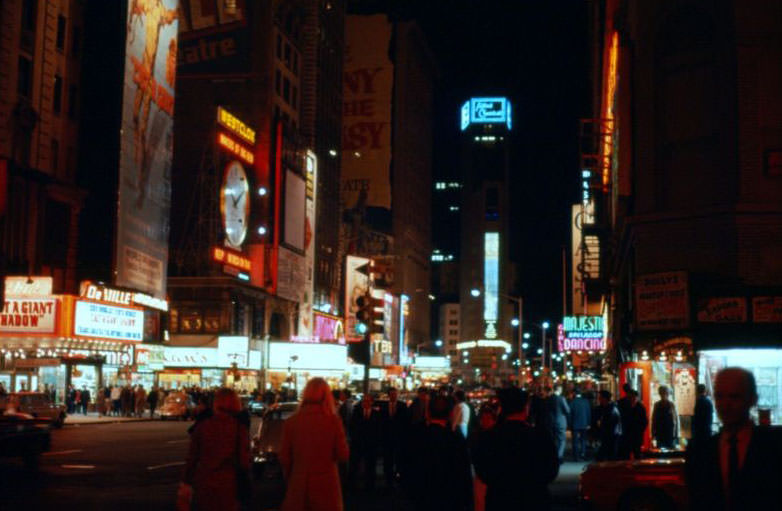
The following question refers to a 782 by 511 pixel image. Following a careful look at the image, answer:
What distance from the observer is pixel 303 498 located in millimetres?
8500

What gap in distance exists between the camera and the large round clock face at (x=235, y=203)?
72.3 metres

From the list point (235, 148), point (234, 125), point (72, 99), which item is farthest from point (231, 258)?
point (72, 99)

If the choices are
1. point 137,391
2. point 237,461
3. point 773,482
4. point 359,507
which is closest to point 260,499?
point 359,507

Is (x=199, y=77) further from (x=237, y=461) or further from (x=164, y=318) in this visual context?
(x=237, y=461)

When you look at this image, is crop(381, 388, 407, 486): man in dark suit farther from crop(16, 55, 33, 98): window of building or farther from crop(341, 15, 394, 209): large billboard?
crop(341, 15, 394, 209): large billboard

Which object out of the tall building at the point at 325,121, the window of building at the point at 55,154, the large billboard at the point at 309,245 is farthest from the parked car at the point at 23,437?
the tall building at the point at 325,121

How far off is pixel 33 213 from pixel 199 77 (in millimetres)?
32140

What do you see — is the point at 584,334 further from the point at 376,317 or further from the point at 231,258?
the point at 376,317

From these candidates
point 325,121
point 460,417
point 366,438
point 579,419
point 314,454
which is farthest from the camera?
point 325,121

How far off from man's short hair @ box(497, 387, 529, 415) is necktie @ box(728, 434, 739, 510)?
9.34 feet

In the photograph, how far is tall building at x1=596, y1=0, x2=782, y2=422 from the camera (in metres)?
23.0

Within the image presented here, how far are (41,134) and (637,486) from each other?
1701 inches

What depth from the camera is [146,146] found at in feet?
185

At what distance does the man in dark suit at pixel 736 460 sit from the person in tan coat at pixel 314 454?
12.9ft
